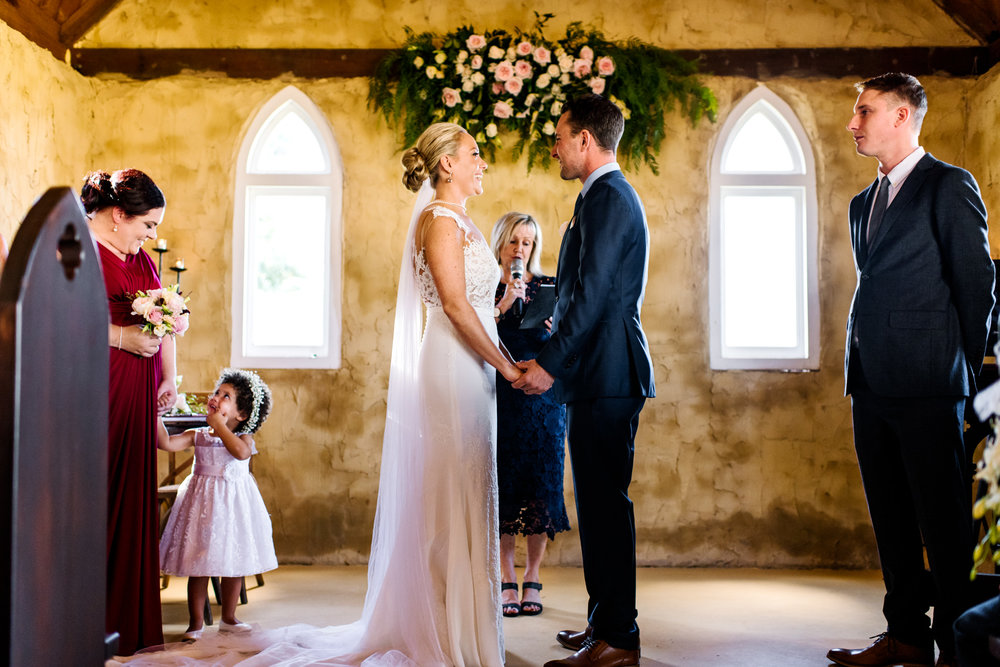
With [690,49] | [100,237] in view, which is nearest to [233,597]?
[100,237]

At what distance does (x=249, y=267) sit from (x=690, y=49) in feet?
11.1

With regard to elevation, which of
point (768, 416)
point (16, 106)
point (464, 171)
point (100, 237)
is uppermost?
point (16, 106)

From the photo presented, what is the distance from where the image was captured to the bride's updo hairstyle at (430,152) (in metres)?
3.27

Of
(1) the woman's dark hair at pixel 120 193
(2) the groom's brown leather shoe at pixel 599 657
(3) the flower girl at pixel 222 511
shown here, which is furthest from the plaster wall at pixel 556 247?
(1) the woman's dark hair at pixel 120 193

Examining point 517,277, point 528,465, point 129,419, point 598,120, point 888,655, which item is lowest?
point 888,655

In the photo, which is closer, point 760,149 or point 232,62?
point 232,62

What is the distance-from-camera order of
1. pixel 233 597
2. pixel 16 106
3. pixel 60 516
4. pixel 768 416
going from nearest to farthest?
pixel 60 516 → pixel 233 597 → pixel 16 106 → pixel 768 416

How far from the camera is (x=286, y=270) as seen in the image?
19.4 ft

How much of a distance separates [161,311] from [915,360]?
8.92ft

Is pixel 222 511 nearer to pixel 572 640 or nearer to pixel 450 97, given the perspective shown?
pixel 572 640

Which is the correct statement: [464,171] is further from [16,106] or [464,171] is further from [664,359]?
[16,106]

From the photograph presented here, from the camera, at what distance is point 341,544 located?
561 cm

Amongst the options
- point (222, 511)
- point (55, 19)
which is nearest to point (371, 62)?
point (55, 19)

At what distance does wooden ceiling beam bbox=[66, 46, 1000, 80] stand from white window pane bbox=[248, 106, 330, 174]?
34cm
